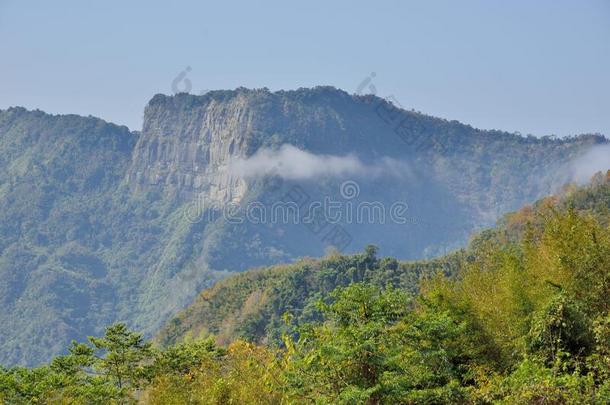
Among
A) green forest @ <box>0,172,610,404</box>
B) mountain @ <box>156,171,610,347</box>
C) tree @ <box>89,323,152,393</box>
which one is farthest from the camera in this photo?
mountain @ <box>156,171,610,347</box>

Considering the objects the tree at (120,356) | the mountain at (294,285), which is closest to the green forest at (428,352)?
the tree at (120,356)

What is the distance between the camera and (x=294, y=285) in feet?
342

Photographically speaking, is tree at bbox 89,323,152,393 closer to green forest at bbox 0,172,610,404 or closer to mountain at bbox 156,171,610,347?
green forest at bbox 0,172,610,404

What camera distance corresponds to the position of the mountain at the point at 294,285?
286 feet

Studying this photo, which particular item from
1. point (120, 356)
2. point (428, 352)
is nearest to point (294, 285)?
point (120, 356)

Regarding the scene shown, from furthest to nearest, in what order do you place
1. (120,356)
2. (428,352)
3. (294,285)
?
(294,285)
(120,356)
(428,352)

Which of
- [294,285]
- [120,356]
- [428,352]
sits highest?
[294,285]

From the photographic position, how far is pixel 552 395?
1584 centimetres

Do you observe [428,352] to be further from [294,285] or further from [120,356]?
[294,285]

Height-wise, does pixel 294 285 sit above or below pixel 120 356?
above

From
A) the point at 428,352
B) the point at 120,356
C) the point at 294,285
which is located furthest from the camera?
the point at 294,285

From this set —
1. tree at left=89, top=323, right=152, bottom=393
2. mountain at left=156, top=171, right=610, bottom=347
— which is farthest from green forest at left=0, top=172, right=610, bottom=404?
mountain at left=156, top=171, right=610, bottom=347

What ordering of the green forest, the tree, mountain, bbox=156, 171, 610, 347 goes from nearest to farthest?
the green forest → the tree → mountain, bbox=156, 171, 610, 347

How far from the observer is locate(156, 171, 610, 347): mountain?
87125 millimetres
